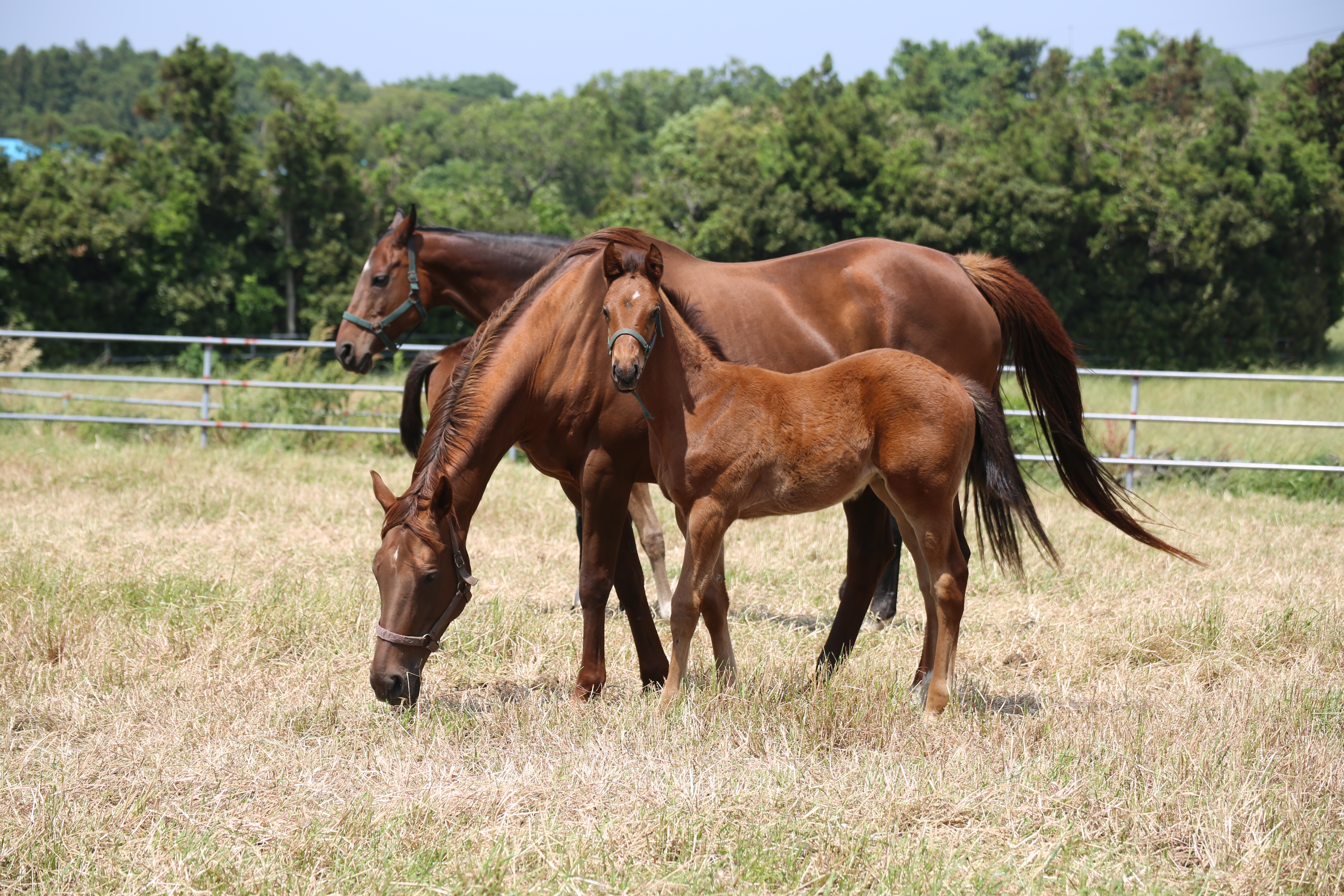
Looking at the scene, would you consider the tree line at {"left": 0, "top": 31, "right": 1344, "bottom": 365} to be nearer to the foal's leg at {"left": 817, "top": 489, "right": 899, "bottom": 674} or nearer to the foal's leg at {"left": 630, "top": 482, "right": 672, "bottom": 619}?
→ the foal's leg at {"left": 630, "top": 482, "right": 672, "bottom": 619}

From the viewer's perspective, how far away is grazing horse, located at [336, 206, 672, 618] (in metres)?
5.87

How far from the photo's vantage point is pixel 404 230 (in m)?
6.08

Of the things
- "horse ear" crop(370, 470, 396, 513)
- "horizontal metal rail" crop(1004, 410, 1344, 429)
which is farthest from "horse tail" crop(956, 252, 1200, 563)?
"horizontal metal rail" crop(1004, 410, 1344, 429)

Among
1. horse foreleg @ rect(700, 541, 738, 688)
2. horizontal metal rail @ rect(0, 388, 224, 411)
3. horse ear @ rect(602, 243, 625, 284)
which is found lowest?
horizontal metal rail @ rect(0, 388, 224, 411)

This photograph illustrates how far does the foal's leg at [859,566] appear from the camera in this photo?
13.8 ft

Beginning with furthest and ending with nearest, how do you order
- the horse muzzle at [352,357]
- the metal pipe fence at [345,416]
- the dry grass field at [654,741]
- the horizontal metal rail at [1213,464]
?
the metal pipe fence at [345,416] < the horizontal metal rail at [1213,464] < the horse muzzle at [352,357] < the dry grass field at [654,741]

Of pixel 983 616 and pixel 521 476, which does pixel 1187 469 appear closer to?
pixel 983 616

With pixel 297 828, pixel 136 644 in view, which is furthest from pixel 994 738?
pixel 136 644

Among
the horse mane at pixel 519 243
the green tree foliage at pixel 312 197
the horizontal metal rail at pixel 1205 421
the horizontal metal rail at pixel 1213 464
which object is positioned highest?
the green tree foliage at pixel 312 197

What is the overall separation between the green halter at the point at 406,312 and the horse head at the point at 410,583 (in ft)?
8.76

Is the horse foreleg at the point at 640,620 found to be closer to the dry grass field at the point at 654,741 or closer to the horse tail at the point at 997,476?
the dry grass field at the point at 654,741

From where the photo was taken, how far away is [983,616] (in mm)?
5297

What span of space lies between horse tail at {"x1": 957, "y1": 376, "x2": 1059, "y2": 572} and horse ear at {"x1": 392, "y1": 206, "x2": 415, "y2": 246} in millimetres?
3550

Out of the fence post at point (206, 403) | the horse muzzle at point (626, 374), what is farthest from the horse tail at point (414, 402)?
the fence post at point (206, 403)
